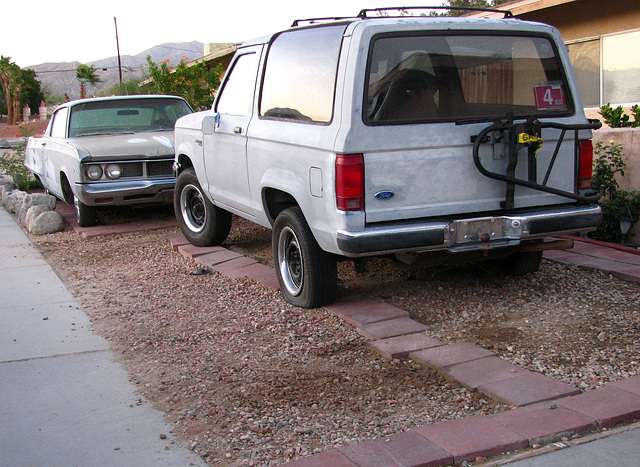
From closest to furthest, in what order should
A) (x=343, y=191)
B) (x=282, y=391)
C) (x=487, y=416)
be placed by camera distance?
(x=487, y=416) < (x=282, y=391) < (x=343, y=191)

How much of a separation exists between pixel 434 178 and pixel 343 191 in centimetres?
63

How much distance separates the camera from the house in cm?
996

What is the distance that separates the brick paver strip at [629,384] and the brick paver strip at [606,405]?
4 cm

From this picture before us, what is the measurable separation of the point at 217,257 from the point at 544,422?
13.9 feet

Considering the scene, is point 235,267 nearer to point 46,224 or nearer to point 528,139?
point 528,139

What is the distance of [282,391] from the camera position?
384cm

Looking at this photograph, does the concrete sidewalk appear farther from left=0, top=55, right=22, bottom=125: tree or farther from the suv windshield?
left=0, top=55, right=22, bottom=125: tree

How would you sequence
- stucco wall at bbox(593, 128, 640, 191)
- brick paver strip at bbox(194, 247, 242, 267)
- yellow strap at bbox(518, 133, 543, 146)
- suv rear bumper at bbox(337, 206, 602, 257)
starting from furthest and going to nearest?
stucco wall at bbox(593, 128, 640, 191), brick paver strip at bbox(194, 247, 242, 267), yellow strap at bbox(518, 133, 543, 146), suv rear bumper at bbox(337, 206, 602, 257)

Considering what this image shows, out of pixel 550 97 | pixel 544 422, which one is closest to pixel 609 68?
pixel 550 97

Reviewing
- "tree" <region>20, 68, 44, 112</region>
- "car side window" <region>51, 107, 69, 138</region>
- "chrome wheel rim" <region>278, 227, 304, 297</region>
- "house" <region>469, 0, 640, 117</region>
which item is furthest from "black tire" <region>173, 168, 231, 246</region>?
"tree" <region>20, 68, 44, 112</region>

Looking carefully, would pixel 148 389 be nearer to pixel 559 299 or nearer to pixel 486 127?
pixel 486 127

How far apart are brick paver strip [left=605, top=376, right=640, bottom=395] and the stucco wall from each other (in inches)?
147

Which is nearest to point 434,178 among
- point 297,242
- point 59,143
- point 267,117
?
point 297,242

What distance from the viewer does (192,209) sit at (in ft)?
25.1
